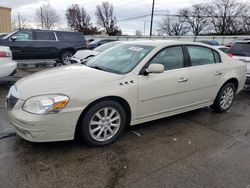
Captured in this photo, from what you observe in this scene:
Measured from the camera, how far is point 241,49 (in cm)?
692

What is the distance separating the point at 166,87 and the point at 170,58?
0.56m

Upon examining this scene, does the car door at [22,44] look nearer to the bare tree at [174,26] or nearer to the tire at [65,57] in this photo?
the tire at [65,57]

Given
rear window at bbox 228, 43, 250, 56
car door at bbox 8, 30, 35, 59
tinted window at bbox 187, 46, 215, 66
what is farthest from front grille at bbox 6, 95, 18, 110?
car door at bbox 8, 30, 35, 59

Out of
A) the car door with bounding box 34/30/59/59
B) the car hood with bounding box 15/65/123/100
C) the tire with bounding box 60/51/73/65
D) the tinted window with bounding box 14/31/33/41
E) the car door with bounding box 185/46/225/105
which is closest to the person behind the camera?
the car hood with bounding box 15/65/123/100

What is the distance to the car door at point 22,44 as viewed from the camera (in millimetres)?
9773

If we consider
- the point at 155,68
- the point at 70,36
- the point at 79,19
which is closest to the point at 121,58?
the point at 155,68

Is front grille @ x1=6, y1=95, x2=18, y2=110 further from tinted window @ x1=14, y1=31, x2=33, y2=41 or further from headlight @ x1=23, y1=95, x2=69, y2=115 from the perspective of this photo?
tinted window @ x1=14, y1=31, x2=33, y2=41

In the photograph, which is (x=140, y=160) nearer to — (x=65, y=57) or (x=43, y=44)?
(x=43, y=44)

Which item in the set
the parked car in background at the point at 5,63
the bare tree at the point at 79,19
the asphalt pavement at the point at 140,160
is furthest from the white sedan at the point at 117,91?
the bare tree at the point at 79,19

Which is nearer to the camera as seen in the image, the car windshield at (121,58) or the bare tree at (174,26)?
the car windshield at (121,58)

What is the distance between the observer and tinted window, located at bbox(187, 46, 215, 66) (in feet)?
14.0

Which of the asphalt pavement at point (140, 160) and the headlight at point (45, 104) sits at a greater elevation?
the headlight at point (45, 104)

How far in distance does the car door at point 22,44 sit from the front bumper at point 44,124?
7.77 m

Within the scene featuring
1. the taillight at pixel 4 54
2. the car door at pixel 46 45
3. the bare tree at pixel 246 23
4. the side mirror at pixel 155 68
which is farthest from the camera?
the bare tree at pixel 246 23
